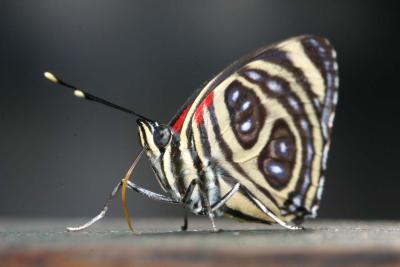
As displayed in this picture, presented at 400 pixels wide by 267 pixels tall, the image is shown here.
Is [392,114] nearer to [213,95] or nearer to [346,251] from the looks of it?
[213,95]

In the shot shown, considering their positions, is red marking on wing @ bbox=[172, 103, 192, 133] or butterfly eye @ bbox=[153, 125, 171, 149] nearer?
butterfly eye @ bbox=[153, 125, 171, 149]

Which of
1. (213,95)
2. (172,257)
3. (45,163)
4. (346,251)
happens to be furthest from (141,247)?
(45,163)

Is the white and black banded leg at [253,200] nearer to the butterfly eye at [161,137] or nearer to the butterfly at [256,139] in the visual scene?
the butterfly at [256,139]

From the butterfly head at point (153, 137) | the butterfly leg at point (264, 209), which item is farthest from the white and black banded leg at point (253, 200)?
the butterfly head at point (153, 137)

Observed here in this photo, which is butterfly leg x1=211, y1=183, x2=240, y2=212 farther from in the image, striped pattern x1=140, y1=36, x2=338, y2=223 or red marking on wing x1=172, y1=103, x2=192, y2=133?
red marking on wing x1=172, y1=103, x2=192, y2=133

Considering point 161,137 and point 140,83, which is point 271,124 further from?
point 140,83

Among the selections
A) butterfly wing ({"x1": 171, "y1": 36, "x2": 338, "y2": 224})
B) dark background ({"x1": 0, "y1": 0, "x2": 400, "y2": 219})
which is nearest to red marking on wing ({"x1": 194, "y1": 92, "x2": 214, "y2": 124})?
butterfly wing ({"x1": 171, "y1": 36, "x2": 338, "y2": 224})
